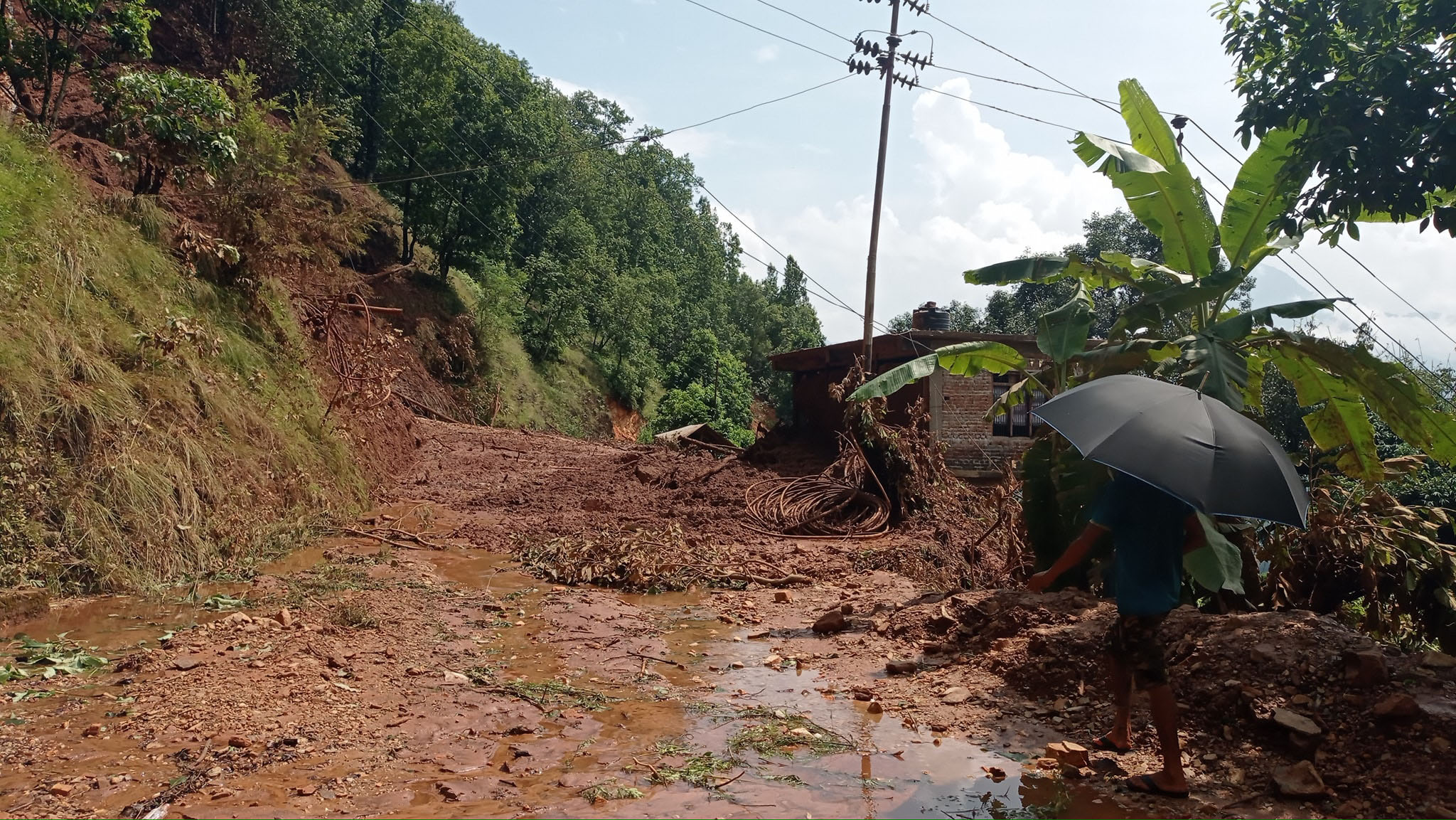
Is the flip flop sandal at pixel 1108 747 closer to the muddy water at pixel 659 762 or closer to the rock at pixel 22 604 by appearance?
the muddy water at pixel 659 762

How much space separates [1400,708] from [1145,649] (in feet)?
4.14

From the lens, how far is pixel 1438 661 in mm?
4527

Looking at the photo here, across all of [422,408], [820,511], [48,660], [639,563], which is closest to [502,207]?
[422,408]

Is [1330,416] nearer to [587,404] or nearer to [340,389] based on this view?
[340,389]

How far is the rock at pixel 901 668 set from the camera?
6.21 meters

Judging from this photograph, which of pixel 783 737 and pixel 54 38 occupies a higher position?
pixel 54 38

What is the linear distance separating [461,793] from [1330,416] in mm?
6671

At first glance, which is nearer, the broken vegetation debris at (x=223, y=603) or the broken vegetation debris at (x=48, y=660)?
the broken vegetation debris at (x=48, y=660)

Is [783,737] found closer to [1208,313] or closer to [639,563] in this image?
[1208,313]

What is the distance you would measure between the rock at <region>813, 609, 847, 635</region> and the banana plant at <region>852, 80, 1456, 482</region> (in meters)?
2.32

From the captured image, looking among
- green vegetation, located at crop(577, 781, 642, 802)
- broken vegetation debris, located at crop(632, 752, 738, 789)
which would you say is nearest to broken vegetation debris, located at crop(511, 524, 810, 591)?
broken vegetation debris, located at crop(632, 752, 738, 789)

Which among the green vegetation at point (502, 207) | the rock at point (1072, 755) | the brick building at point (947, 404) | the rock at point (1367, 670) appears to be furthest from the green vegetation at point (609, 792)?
the green vegetation at point (502, 207)

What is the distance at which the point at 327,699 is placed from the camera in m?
4.86

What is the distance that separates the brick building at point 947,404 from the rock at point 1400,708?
12.0 m
